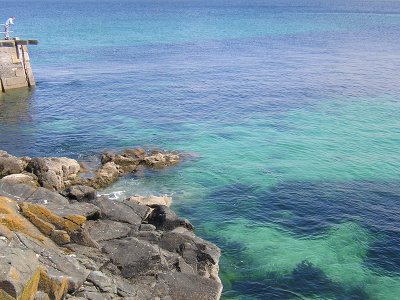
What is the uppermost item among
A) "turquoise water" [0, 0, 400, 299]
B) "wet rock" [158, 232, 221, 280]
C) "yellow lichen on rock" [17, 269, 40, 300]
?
"yellow lichen on rock" [17, 269, 40, 300]

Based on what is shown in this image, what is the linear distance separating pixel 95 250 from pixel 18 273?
723 cm

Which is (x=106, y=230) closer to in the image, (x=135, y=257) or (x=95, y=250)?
(x=95, y=250)

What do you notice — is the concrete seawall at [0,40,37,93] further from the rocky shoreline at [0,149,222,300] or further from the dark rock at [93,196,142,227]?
the dark rock at [93,196,142,227]

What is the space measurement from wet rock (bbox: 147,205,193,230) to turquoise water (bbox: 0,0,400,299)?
2.47m

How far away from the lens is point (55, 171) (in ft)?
118

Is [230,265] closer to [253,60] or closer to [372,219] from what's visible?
[372,219]

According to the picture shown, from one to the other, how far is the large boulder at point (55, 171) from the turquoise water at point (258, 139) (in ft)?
10.8

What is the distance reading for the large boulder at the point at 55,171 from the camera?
3481 centimetres

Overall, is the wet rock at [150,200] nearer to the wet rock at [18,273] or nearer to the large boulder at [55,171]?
the large boulder at [55,171]

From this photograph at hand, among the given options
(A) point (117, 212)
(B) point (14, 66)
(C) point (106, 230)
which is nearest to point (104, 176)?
(A) point (117, 212)

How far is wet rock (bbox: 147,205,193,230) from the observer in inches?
1134

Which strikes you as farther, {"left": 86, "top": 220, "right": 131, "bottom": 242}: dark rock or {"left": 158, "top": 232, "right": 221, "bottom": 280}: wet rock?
{"left": 86, "top": 220, "right": 131, "bottom": 242}: dark rock

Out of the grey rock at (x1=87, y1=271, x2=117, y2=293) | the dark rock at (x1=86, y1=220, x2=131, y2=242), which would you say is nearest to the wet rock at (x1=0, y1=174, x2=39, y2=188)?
the dark rock at (x1=86, y1=220, x2=131, y2=242)

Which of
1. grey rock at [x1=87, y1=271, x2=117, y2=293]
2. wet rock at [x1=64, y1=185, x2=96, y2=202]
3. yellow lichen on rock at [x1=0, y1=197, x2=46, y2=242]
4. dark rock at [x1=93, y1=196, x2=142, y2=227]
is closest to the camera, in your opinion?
grey rock at [x1=87, y1=271, x2=117, y2=293]
